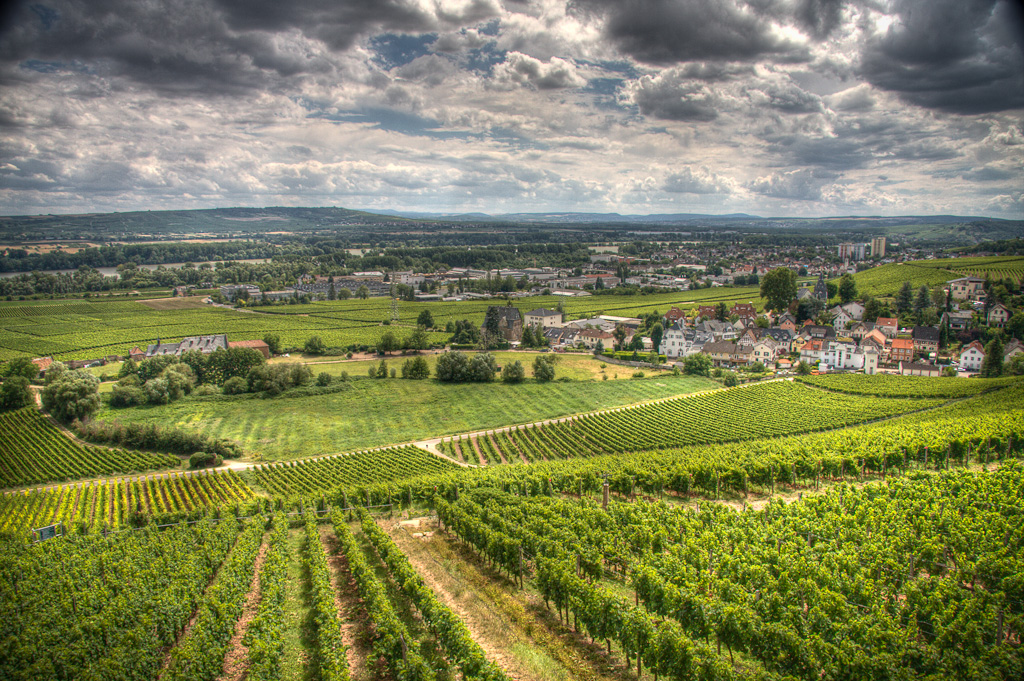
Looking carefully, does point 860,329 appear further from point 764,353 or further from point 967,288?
point 967,288

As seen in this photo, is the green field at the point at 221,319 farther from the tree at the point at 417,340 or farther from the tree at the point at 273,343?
the tree at the point at 417,340

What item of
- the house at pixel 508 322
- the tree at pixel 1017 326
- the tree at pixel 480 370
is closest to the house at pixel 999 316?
the tree at pixel 1017 326

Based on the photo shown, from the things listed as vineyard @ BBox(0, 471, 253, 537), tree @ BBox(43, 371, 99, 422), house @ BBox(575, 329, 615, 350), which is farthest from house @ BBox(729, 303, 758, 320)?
tree @ BBox(43, 371, 99, 422)

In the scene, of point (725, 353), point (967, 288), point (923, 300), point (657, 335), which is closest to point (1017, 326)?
point (923, 300)

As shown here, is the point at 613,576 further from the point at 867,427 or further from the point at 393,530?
the point at 867,427

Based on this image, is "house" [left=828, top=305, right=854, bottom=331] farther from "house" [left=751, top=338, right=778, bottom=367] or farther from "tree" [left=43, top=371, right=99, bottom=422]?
"tree" [left=43, top=371, right=99, bottom=422]

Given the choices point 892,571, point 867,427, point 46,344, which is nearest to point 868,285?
point 867,427
